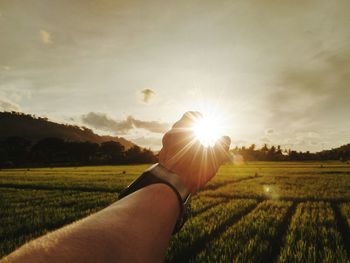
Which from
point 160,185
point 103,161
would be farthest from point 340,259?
point 103,161

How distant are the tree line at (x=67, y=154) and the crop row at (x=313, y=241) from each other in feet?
264

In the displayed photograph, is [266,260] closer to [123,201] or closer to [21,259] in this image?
[123,201]

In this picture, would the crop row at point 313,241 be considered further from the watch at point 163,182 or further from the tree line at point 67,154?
the tree line at point 67,154

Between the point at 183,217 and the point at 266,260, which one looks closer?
the point at 183,217

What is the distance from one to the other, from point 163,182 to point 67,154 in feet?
363

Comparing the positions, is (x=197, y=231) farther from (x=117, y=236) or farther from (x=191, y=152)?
(x=117, y=236)

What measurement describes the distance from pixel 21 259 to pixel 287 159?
121288mm

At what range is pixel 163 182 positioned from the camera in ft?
3.58

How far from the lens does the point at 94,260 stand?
0.55m

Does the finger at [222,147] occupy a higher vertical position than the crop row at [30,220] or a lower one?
higher

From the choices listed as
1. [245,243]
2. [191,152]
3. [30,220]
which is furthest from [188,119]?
[30,220]

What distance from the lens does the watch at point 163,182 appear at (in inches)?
42.9

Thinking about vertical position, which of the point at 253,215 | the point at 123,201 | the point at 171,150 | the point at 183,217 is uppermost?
the point at 171,150

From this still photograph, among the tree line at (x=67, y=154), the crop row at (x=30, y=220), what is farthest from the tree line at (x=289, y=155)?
the crop row at (x=30, y=220)
